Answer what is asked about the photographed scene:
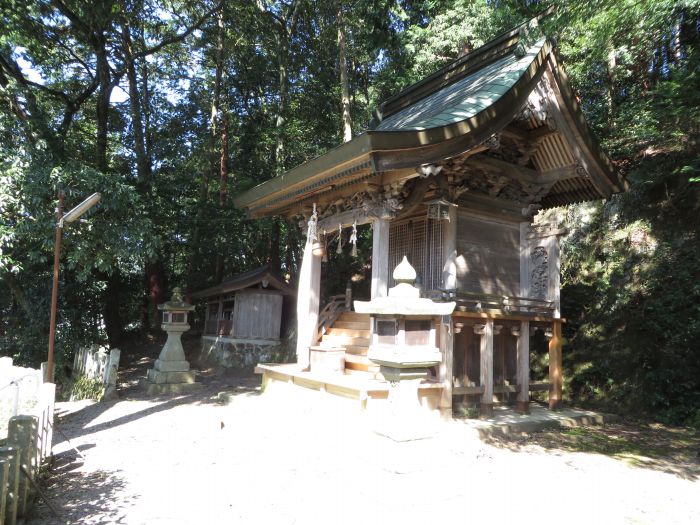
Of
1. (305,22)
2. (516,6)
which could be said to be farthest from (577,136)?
(305,22)

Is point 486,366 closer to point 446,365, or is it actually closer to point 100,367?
point 446,365

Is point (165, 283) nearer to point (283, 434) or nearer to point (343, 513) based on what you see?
point (283, 434)

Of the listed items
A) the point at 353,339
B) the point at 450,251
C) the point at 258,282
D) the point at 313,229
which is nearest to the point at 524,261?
the point at 450,251

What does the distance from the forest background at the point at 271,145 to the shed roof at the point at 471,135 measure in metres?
0.85

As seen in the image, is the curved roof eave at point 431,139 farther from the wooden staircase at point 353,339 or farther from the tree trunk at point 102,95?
the tree trunk at point 102,95

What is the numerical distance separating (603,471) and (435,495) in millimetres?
2250

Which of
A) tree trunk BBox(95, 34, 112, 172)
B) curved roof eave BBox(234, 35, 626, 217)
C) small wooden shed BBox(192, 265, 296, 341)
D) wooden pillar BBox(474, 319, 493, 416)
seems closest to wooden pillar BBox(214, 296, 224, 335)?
small wooden shed BBox(192, 265, 296, 341)

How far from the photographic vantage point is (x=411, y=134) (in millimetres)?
5719

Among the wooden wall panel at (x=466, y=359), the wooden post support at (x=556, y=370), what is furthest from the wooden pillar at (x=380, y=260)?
the wooden post support at (x=556, y=370)

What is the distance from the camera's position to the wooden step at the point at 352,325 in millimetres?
8609

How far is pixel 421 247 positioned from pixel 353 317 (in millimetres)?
2265

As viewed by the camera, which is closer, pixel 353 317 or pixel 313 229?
A: pixel 313 229

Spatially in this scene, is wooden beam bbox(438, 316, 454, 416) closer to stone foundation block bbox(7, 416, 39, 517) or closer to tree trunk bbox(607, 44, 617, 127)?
Result: stone foundation block bbox(7, 416, 39, 517)

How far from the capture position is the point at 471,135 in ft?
20.3
